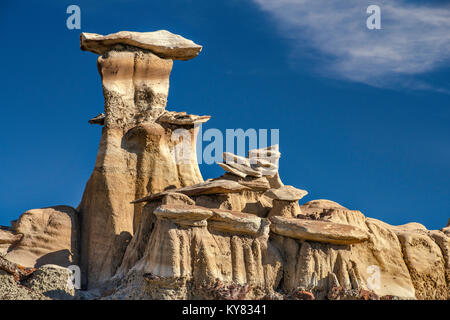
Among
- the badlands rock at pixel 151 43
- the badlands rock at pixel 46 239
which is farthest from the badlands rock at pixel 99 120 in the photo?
the badlands rock at pixel 46 239

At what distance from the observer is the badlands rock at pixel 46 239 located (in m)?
30.0

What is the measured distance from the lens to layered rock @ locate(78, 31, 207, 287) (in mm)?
30484

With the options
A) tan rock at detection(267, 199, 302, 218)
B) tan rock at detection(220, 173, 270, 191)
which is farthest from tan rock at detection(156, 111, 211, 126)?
tan rock at detection(267, 199, 302, 218)

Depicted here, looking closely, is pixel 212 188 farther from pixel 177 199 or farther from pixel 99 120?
pixel 99 120

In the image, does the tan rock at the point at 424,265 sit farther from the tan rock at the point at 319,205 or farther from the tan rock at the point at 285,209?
the tan rock at the point at 285,209

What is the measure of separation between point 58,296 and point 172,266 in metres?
3.57

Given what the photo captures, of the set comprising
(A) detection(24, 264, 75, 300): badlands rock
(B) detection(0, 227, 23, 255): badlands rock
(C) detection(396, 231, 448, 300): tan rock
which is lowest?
(A) detection(24, 264, 75, 300): badlands rock

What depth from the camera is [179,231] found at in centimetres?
2558

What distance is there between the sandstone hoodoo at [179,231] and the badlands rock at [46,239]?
0.03 metres

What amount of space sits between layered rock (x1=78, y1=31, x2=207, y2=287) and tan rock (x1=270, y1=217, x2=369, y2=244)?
18.5 ft

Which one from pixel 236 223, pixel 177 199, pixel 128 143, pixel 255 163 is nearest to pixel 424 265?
pixel 255 163

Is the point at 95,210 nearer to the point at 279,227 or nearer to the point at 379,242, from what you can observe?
the point at 279,227

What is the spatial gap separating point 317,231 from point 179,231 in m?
3.86

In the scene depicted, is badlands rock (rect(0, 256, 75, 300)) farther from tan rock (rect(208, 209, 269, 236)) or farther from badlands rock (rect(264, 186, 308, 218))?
badlands rock (rect(264, 186, 308, 218))
